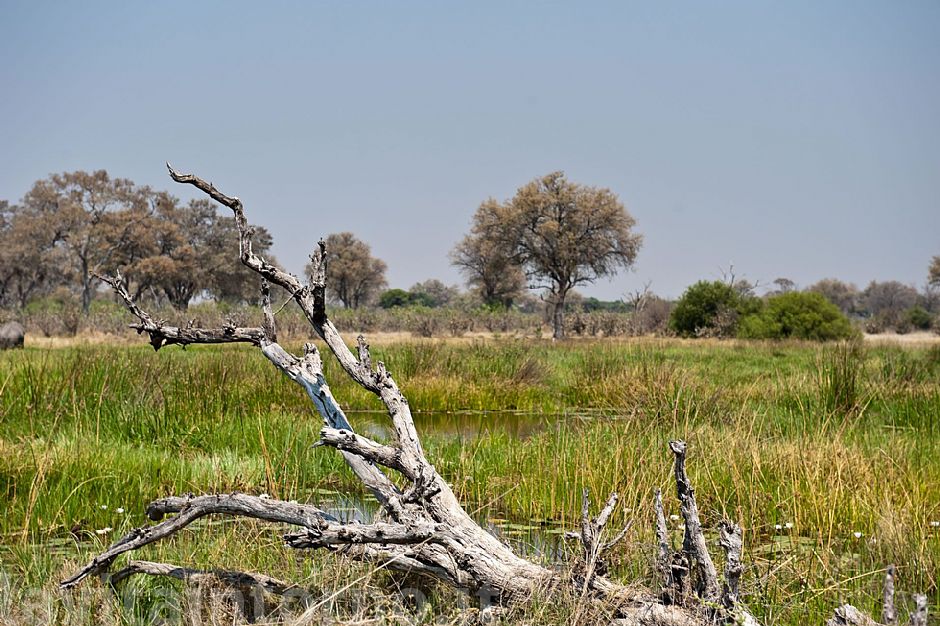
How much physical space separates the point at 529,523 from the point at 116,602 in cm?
274

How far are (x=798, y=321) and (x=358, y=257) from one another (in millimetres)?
45635

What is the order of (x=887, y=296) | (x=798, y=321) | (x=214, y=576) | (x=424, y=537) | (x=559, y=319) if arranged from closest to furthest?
1. (x=424, y=537)
2. (x=214, y=576)
3. (x=798, y=321)
4. (x=559, y=319)
5. (x=887, y=296)

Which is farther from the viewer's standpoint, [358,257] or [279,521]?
[358,257]

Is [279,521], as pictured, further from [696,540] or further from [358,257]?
[358,257]

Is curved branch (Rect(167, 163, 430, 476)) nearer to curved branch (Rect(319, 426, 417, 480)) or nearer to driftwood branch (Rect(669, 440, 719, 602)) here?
curved branch (Rect(319, 426, 417, 480))

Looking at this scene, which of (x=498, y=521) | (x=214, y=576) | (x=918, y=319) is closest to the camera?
(x=214, y=576)

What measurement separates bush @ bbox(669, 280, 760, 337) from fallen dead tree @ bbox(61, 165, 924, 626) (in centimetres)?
3258

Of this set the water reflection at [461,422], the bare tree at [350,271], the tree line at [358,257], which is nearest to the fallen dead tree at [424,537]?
the water reflection at [461,422]

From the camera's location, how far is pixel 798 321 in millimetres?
31938

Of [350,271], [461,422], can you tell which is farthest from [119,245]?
[461,422]

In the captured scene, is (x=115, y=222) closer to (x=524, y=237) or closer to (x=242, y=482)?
(x=524, y=237)

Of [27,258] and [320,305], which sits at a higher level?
[27,258]

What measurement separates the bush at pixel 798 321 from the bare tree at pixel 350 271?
136ft

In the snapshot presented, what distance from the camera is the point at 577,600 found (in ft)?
9.95
